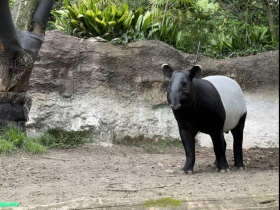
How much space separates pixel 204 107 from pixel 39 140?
3386 mm

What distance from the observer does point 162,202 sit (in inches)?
177

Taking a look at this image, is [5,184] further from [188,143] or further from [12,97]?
[188,143]

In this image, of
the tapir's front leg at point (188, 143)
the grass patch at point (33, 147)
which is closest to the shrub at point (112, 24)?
the grass patch at point (33, 147)

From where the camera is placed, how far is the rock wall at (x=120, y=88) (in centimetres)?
879

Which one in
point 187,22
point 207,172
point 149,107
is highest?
point 187,22

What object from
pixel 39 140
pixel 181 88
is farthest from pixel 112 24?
pixel 181 88

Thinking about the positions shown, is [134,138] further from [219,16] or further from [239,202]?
[239,202]

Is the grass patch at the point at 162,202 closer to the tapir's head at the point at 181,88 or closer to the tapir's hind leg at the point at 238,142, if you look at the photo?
the tapir's head at the point at 181,88

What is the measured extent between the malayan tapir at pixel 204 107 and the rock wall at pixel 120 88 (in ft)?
8.19

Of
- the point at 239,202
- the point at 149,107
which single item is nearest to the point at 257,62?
the point at 149,107

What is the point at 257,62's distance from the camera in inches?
356

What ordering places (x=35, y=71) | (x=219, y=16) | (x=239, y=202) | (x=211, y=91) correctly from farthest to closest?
1. (x=219, y=16)
2. (x=35, y=71)
3. (x=211, y=91)
4. (x=239, y=202)

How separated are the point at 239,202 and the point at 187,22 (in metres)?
7.76

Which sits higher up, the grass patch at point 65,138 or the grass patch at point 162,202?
the grass patch at point 162,202
